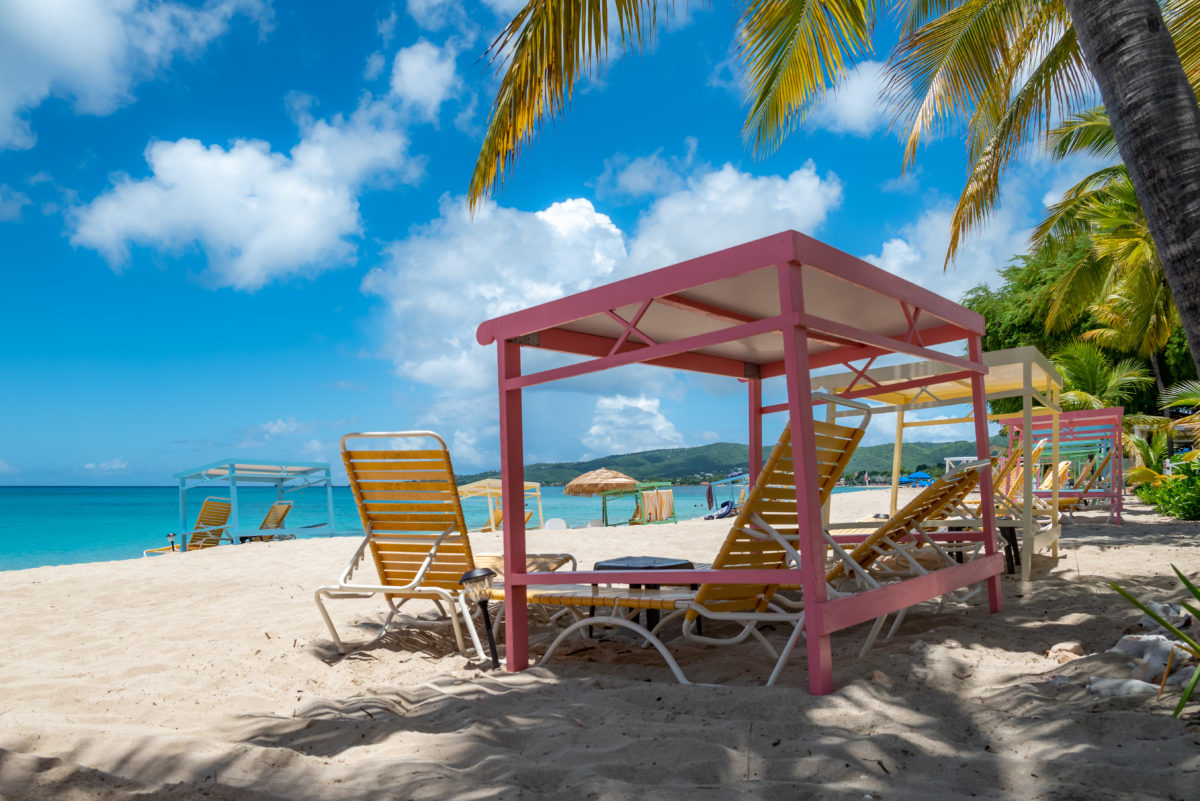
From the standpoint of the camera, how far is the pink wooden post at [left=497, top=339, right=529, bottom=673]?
3.88 metres

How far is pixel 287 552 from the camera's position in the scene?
1020cm

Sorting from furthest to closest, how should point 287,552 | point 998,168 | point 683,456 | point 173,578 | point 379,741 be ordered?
point 683,456, point 287,552, point 998,168, point 173,578, point 379,741

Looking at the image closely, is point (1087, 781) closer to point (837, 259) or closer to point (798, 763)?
point (798, 763)

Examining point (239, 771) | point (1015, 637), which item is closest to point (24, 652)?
point (239, 771)

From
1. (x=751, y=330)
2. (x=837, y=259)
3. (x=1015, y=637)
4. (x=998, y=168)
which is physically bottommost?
(x=1015, y=637)

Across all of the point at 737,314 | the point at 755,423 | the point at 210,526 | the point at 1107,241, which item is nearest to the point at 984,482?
the point at 737,314

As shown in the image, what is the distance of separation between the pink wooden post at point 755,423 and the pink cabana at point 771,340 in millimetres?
509

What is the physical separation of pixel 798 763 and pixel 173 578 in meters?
7.48

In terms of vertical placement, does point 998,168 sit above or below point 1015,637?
above

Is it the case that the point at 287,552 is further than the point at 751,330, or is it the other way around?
the point at 287,552

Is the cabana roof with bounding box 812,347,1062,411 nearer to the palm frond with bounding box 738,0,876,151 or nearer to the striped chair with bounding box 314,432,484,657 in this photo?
the palm frond with bounding box 738,0,876,151

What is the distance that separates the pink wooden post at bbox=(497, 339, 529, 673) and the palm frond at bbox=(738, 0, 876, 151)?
3801mm

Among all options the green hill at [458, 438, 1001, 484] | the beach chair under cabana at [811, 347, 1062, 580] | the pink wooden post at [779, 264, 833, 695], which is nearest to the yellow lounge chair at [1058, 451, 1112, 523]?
the beach chair under cabana at [811, 347, 1062, 580]

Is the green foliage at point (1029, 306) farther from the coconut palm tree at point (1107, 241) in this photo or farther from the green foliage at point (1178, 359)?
the coconut palm tree at point (1107, 241)
